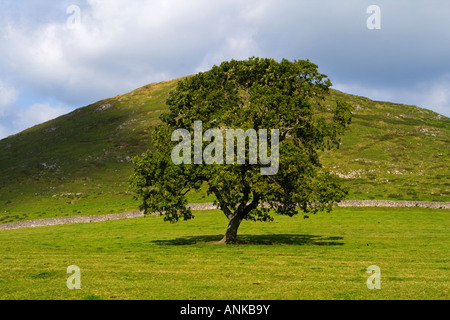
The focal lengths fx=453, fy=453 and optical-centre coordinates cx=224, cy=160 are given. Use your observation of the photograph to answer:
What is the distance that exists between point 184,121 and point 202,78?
5.47 m

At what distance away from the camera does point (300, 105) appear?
146 ft

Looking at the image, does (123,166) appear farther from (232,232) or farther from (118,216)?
(232,232)

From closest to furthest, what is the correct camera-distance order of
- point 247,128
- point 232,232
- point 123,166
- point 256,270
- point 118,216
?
point 256,270
point 247,128
point 232,232
point 118,216
point 123,166

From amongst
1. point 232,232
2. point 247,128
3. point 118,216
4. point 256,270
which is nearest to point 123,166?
point 118,216

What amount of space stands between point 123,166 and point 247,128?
386 ft

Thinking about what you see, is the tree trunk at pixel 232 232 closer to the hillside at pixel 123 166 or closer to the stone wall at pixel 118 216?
the stone wall at pixel 118 216

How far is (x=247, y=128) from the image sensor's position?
4081 centimetres

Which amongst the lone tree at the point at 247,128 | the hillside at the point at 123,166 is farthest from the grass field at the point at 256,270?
the hillside at the point at 123,166

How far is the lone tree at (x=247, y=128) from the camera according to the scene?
4116cm

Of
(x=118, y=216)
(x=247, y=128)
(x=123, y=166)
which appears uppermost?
(x=123, y=166)

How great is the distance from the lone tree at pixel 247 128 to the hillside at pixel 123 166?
176 ft

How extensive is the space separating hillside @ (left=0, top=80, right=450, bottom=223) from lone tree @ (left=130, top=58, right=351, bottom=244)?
53.7 m

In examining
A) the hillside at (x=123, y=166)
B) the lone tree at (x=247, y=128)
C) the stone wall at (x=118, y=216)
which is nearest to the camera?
the lone tree at (x=247, y=128)

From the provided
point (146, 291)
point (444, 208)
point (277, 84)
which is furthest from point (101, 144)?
point (146, 291)
